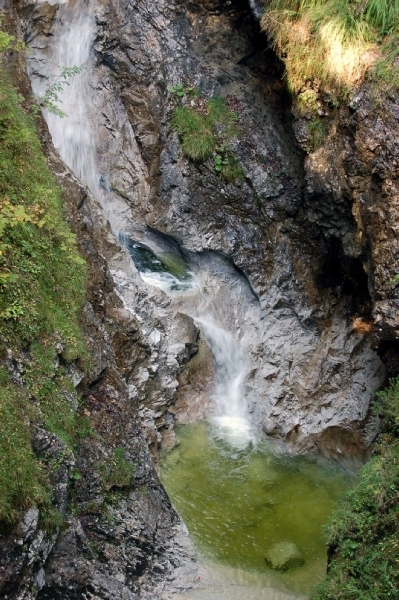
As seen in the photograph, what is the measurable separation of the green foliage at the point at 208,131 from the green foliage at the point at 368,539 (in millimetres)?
6199

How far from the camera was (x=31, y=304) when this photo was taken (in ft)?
19.0

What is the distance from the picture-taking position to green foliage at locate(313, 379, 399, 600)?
5199 mm

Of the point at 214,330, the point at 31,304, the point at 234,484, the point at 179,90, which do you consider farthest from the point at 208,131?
the point at 234,484

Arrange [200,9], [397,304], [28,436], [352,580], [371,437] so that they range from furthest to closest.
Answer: [200,9] < [371,437] < [397,304] < [352,580] < [28,436]

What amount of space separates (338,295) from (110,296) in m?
4.56

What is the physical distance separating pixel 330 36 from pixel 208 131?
2984mm

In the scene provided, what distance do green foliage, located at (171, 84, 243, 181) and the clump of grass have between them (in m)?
1.82

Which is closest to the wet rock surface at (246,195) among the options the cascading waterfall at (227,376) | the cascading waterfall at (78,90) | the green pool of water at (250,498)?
the cascading waterfall at (78,90)

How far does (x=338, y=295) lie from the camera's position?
33.4 ft

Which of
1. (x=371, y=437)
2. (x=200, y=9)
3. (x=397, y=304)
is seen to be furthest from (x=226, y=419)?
(x=200, y=9)

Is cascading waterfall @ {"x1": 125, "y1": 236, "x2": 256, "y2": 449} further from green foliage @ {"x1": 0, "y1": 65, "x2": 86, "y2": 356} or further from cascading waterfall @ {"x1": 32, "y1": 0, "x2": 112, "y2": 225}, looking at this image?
green foliage @ {"x1": 0, "y1": 65, "x2": 86, "y2": 356}

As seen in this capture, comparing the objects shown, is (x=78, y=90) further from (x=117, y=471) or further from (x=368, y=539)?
(x=368, y=539)

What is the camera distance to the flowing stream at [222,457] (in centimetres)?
691

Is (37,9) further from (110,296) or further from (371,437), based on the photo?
(371,437)
